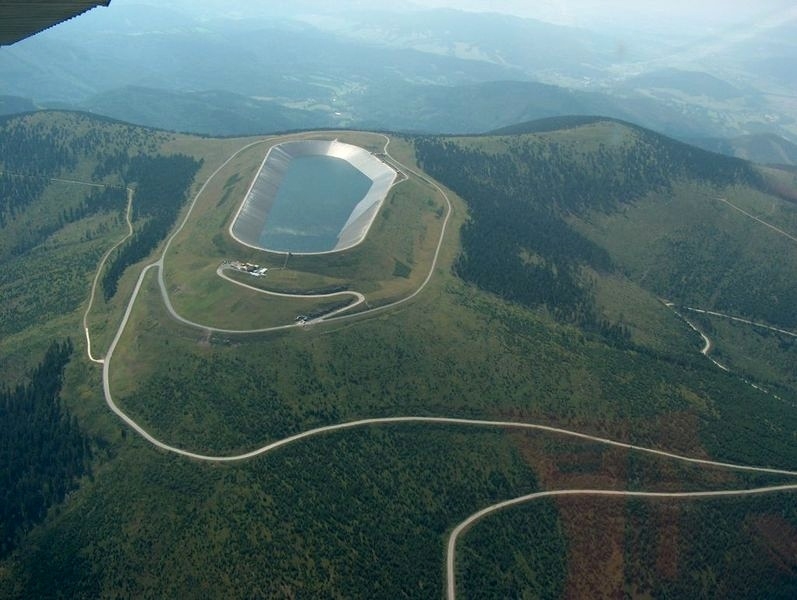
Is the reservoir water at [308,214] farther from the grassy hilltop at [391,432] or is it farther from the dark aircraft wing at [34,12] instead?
the dark aircraft wing at [34,12]

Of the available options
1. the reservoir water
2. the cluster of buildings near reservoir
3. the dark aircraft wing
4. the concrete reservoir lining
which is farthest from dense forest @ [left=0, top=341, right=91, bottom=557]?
the reservoir water

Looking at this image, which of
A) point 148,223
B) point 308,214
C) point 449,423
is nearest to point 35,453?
point 449,423

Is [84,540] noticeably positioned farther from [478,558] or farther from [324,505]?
[478,558]

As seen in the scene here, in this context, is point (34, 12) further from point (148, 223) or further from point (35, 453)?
point (148, 223)

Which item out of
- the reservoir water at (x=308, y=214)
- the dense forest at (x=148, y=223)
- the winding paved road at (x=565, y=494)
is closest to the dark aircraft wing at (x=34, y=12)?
the dense forest at (x=148, y=223)

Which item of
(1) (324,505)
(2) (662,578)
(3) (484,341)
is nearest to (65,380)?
(1) (324,505)
